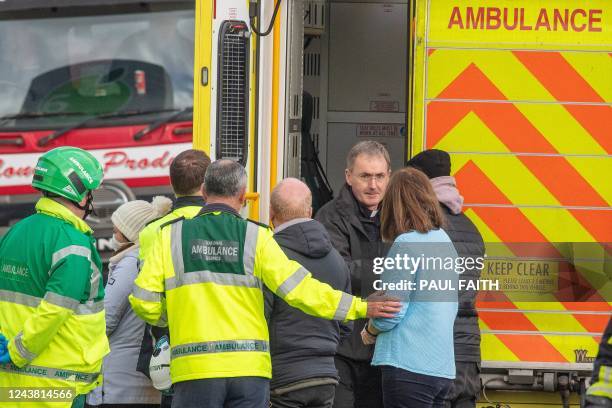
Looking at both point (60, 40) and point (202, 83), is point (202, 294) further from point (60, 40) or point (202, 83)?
point (60, 40)

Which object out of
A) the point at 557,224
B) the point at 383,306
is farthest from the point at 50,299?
the point at 557,224

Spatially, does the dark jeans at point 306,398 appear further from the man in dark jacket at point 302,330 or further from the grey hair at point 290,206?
the grey hair at point 290,206

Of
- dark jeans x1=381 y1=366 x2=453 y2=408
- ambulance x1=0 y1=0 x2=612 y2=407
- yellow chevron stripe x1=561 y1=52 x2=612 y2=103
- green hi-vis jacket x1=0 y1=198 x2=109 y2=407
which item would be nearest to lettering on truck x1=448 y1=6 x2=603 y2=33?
ambulance x1=0 y1=0 x2=612 y2=407

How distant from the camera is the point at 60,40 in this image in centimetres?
783

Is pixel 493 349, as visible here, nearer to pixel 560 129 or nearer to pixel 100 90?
pixel 560 129

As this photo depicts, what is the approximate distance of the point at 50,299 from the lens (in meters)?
4.16

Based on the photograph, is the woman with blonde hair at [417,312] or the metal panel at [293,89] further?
the metal panel at [293,89]

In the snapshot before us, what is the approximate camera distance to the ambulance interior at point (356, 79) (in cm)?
730

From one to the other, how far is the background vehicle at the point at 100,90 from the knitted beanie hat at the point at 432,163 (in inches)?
99.0

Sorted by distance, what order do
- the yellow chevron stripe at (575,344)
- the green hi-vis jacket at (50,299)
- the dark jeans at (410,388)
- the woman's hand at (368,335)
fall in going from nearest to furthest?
the green hi-vis jacket at (50,299), the dark jeans at (410,388), the woman's hand at (368,335), the yellow chevron stripe at (575,344)

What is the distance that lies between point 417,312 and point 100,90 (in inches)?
145

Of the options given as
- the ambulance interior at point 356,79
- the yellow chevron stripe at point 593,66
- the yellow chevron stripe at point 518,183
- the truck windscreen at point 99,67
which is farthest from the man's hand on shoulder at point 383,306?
the truck windscreen at point 99,67

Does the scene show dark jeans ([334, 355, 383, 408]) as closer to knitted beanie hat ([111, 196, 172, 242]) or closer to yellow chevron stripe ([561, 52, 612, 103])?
knitted beanie hat ([111, 196, 172, 242])

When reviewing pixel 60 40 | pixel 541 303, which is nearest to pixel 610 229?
pixel 541 303
